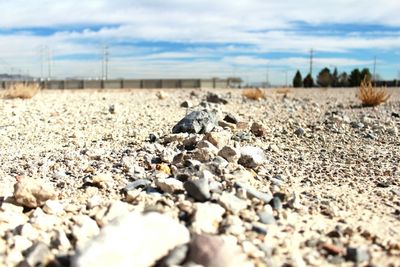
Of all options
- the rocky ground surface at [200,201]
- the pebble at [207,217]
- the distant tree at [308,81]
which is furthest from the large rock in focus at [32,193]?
the distant tree at [308,81]

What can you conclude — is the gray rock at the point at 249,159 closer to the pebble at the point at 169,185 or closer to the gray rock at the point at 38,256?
the pebble at the point at 169,185

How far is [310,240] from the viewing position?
→ 9.82 feet

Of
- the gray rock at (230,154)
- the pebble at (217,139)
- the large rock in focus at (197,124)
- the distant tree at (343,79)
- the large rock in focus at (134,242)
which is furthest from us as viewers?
the distant tree at (343,79)

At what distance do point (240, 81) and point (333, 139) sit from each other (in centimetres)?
4792

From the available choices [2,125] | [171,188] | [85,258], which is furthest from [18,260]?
[2,125]

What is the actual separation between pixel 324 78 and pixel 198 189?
48.2 metres

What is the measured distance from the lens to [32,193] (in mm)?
3689

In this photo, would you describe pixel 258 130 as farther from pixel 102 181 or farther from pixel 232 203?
pixel 232 203

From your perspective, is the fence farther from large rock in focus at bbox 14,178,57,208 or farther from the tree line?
large rock in focus at bbox 14,178,57,208

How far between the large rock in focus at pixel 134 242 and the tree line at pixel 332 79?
46.4m

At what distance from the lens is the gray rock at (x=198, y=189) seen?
3414mm

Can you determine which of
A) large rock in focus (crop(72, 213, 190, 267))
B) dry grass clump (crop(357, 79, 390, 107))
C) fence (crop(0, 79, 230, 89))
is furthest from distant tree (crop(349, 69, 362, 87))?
large rock in focus (crop(72, 213, 190, 267))

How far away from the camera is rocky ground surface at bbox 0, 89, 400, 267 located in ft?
8.84

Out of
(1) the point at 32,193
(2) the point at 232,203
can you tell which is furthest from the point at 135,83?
(2) the point at 232,203
